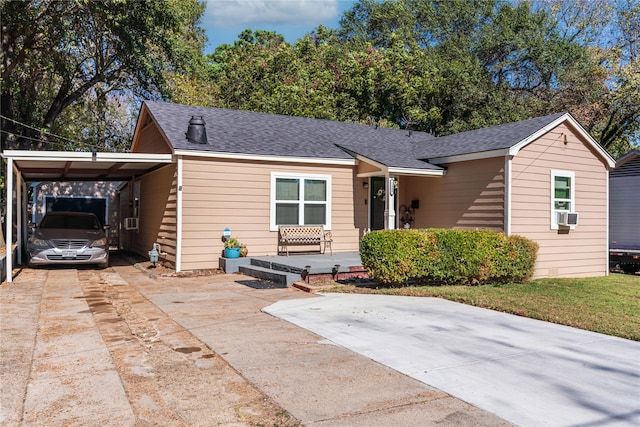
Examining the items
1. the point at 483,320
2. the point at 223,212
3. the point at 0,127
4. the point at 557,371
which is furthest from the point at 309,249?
the point at 0,127

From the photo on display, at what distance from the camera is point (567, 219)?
12.2 meters

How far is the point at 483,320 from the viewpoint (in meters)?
6.71

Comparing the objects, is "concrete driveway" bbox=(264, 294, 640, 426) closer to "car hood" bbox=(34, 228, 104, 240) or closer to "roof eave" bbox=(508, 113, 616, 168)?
"roof eave" bbox=(508, 113, 616, 168)

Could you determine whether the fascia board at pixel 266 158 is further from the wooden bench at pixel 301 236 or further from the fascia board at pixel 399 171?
the wooden bench at pixel 301 236

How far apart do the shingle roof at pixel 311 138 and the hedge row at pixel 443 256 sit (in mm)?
2732

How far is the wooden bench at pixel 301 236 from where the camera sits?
12.9 metres

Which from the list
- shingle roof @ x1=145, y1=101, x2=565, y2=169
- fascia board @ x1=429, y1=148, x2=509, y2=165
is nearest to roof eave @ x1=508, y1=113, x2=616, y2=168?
shingle roof @ x1=145, y1=101, x2=565, y2=169

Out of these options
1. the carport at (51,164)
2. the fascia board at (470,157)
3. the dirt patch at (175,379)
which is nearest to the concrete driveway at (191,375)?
the dirt patch at (175,379)

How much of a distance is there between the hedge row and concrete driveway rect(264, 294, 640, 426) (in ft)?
4.65

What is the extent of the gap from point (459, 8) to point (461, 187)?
21.9 m

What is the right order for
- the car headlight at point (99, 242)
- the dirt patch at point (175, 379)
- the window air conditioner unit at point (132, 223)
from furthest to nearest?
the window air conditioner unit at point (132, 223) < the car headlight at point (99, 242) < the dirt patch at point (175, 379)

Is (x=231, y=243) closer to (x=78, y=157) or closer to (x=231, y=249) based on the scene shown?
(x=231, y=249)

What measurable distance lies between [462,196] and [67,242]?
10130mm

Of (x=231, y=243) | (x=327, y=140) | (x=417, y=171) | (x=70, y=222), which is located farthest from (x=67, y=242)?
(x=417, y=171)
